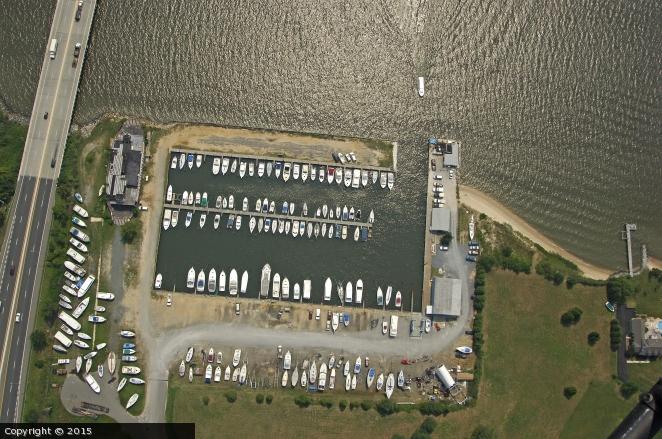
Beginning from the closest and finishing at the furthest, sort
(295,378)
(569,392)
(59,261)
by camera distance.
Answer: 1. (59,261)
2. (295,378)
3. (569,392)

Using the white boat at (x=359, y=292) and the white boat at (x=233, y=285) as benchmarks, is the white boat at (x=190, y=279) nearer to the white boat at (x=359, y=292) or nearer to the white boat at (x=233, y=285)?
the white boat at (x=233, y=285)

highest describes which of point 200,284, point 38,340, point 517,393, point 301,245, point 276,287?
point 301,245

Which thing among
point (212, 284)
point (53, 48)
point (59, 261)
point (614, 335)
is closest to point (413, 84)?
point (212, 284)

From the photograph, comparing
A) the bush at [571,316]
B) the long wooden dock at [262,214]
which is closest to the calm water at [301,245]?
the long wooden dock at [262,214]

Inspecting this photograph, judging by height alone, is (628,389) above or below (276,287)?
below

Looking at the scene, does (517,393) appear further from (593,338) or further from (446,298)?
(446,298)

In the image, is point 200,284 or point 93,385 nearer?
point 93,385

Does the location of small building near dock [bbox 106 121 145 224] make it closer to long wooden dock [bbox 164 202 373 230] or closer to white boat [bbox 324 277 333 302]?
long wooden dock [bbox 164 202 373 230]

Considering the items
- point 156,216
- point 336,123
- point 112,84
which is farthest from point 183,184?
point 336,123
